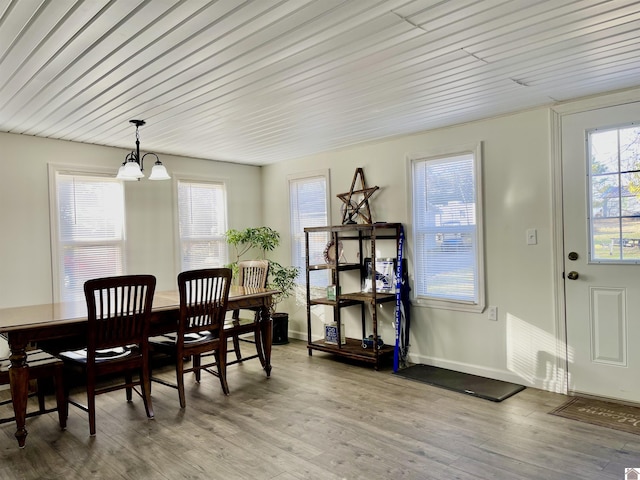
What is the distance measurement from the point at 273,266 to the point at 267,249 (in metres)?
0.24

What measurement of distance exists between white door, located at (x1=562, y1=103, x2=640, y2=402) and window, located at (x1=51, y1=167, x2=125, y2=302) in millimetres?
4117

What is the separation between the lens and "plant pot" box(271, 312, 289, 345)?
5.41 metres

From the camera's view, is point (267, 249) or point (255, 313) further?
point (267, 249)

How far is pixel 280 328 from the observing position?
17.9 feet

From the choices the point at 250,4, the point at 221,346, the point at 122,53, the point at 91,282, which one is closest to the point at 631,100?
the point at 250,4

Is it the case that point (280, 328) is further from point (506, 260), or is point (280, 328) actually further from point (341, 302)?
point (506, 260)

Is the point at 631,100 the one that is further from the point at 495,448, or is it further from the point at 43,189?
the point at 43,189

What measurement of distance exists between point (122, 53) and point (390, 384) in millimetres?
3068

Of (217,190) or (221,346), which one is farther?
(217,190)

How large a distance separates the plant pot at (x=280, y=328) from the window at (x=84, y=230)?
1.77m

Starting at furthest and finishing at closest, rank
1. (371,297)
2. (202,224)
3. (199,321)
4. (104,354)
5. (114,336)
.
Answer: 1. (202,224)
2. (371,297)
3. (199,321)
4. (104,354)
5. (114,336)

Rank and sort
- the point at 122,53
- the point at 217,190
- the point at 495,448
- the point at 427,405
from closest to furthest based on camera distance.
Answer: the point at 122,53 → the point at 495,448 → the point at 427,405 → the point at 217,190

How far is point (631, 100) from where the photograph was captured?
3.16m

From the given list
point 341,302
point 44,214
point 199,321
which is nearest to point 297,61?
point 199,321
